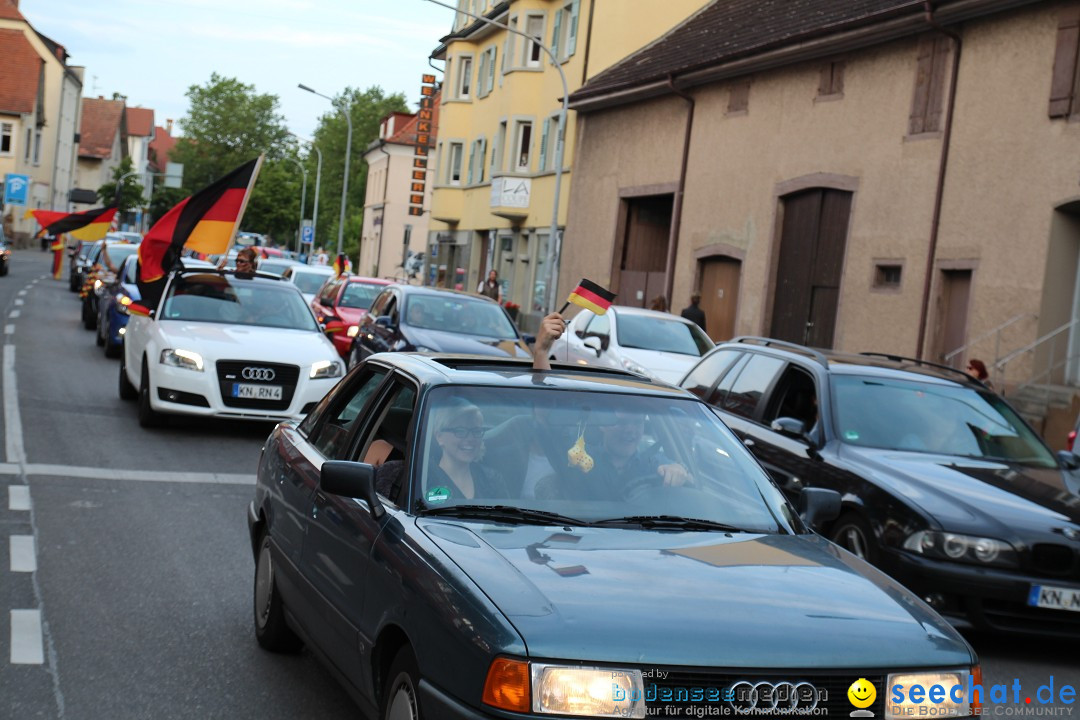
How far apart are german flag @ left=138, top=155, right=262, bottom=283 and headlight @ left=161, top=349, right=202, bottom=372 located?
379 centimetres

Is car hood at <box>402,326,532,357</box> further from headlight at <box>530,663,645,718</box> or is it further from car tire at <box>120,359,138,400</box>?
headlight at <box>530,663,645,718</box>

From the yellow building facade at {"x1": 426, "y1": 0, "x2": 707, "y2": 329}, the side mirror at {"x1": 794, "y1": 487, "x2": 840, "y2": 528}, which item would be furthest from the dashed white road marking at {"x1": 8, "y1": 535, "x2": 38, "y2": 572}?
the yellow building facade at {"x1": 426, "y1": 0, "x2": 707, "y2": 329}

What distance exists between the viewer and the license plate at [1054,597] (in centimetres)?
751

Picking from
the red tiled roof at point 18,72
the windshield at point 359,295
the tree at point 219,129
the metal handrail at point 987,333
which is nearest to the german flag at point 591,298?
the metal handrail at point 987,333

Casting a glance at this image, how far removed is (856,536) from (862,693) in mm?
4339

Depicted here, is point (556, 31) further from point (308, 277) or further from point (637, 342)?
point (637, 342)

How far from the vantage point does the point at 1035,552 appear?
7.55m

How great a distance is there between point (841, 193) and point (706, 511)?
1989 centimetres

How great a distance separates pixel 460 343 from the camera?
57.7 ft

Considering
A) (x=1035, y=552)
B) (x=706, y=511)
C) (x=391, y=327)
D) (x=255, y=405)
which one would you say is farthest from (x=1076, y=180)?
(x=706, y=511)

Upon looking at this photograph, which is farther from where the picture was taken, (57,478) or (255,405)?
(255,405)

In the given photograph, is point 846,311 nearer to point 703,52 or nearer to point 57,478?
point 703,52

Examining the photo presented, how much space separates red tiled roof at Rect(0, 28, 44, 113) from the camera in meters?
88.6

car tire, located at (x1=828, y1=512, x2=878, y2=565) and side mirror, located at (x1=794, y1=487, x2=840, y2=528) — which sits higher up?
side mirror, located at (x1=794, y1=487, x2=840, y2=528)
